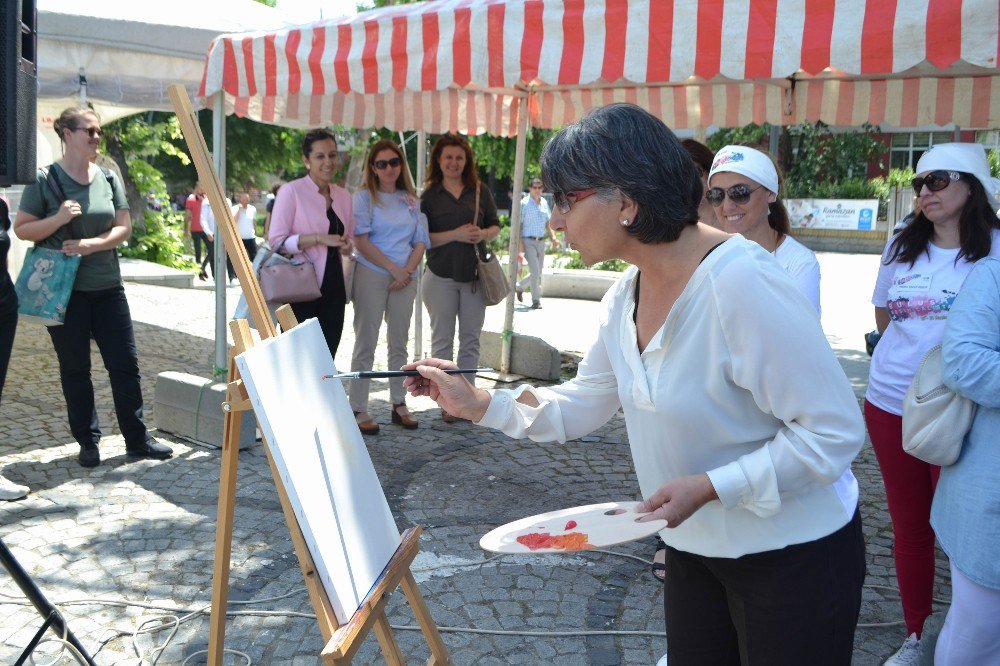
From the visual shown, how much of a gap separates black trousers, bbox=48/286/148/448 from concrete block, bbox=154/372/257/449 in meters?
0.37

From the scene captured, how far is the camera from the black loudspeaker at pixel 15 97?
2.77 m

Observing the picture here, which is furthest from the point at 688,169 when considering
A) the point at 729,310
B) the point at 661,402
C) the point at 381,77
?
the point at 381,77

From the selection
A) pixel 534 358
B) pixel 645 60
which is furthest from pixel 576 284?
pixel 645 60

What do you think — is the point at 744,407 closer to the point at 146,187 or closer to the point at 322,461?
the point at 322,461

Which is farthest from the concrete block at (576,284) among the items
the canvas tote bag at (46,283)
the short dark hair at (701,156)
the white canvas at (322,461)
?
the white canvas at (322,461)

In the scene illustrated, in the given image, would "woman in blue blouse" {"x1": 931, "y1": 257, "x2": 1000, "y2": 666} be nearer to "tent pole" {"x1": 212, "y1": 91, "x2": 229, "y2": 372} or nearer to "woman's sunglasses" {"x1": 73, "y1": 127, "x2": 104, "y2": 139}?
"woman's sunglasses" {"x1": 73, "y1": 127, "x2": 104, "y2": 139}

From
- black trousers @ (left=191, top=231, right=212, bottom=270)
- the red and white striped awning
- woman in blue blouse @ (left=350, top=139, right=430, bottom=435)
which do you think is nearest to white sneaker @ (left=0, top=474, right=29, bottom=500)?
woman in blue blouse @ (left=350, top=139, right=430, bottom=435)

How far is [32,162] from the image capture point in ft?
9.68

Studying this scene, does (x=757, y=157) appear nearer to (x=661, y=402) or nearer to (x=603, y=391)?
(x=603, y=391)

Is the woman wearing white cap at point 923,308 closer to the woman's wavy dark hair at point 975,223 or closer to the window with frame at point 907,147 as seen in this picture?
the woman's wavy dark hair at point 975,223

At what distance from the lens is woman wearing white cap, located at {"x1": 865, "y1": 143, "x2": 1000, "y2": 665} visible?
123 inches

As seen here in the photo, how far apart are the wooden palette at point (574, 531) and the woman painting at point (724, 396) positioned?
70 millimetres

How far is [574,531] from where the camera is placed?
5.99 ft

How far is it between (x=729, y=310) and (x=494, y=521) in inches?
124
